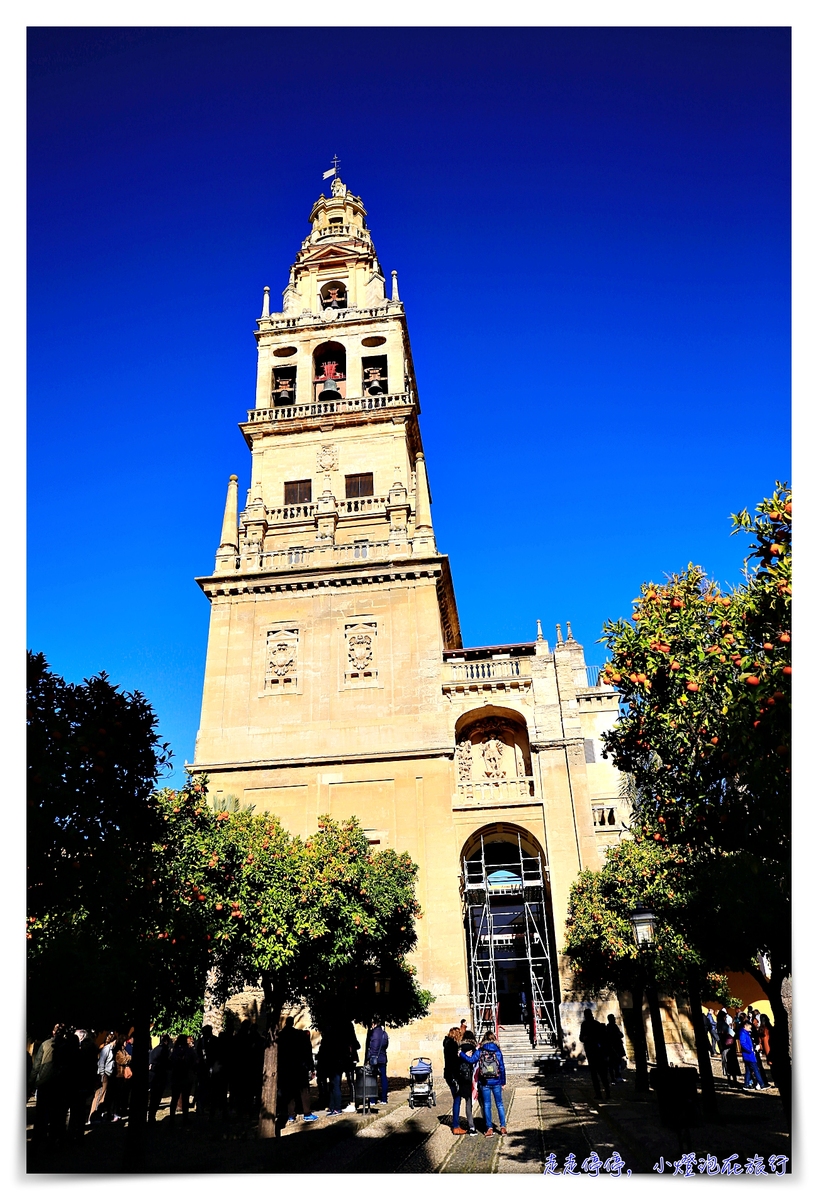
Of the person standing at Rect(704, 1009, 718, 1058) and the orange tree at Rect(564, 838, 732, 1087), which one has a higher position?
the orange tree at Rect(564, 838, 732, 1087)

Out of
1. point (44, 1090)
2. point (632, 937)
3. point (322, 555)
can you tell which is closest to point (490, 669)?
point (322, 555)

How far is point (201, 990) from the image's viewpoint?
470 inches

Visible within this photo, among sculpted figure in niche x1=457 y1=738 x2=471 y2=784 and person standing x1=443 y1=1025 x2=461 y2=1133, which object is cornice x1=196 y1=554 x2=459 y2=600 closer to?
sculpted figure in niche x1=457 y1=738 x2=471 y2=784

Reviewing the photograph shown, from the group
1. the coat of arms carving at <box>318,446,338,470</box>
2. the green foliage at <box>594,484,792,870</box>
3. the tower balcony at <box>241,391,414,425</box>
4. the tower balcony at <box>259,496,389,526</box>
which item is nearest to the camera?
the green foliage at <box>594,484,792,870</box>

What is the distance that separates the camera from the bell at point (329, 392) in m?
33.6

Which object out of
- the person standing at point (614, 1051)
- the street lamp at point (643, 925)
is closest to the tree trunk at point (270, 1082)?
the street lamp at point (643, 925)

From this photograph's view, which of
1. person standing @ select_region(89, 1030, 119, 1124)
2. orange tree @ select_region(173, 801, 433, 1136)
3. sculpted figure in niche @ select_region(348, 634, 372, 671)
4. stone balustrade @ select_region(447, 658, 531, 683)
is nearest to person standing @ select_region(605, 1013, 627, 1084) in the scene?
orange tree @ select_region(173, 801, 433, 1136)

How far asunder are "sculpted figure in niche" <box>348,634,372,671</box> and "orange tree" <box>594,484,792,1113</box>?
16.1 meters

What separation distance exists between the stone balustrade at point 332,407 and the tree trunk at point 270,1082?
24395mm

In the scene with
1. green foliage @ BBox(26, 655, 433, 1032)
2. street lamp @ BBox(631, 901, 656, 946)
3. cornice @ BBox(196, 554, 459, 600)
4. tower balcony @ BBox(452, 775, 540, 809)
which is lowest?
street lamp @ BBox(631, 901, 656, 946)

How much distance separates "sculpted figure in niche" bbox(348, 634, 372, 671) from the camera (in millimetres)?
26734

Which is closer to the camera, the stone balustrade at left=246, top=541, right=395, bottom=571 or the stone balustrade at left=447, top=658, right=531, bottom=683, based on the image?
the stone balustrade at left=447, top=658, right=531, bottom=683

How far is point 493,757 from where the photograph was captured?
26422mm
